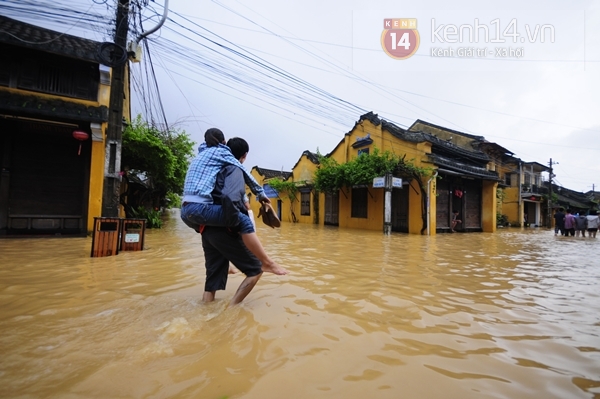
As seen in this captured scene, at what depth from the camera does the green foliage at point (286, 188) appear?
2083cm

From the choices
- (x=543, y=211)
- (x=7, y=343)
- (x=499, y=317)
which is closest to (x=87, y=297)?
(x=7, y=343)

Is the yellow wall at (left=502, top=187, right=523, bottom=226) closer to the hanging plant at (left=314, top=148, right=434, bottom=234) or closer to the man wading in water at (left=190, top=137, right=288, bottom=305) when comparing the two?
the hanging plant at (left=314, top=148, right=434, bottom=234)

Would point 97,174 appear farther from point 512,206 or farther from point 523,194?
point 523,194

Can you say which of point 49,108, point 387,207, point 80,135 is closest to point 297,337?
point 80,135

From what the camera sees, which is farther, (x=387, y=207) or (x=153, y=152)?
(x=387, y=207)

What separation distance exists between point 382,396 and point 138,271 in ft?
12.0

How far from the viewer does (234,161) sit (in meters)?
2.36

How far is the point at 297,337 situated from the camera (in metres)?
1.99

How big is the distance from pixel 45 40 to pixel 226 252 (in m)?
9.65

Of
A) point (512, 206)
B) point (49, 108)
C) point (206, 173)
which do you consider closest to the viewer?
point (206, 173)

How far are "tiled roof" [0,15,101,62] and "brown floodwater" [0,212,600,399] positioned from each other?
6.57 meters

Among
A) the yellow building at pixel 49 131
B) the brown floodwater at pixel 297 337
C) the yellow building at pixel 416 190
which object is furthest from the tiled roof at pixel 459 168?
the yellow building at pixel 49 131

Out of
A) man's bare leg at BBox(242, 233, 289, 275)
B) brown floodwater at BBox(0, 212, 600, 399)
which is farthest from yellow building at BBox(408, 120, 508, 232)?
man's bare leg at BBox(242, 233, 289, 275)

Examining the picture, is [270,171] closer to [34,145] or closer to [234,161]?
[34,145]
